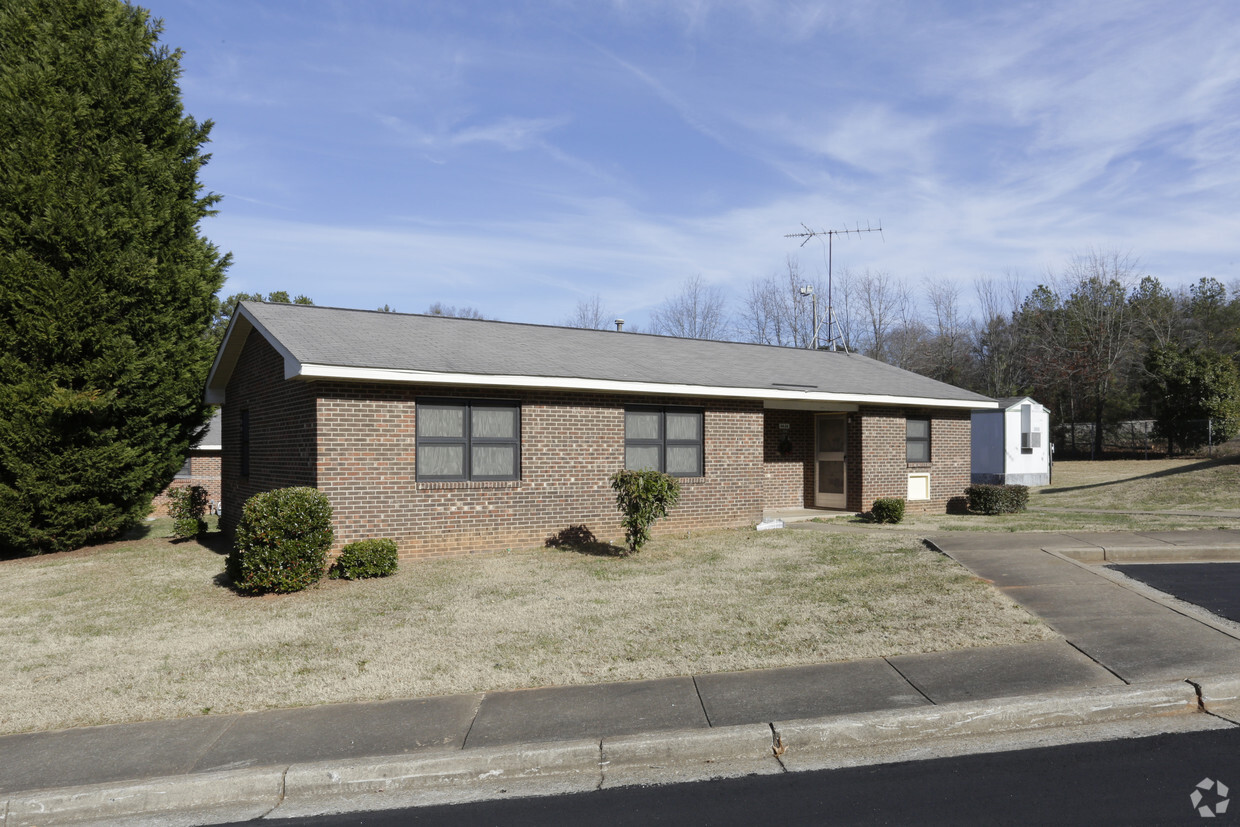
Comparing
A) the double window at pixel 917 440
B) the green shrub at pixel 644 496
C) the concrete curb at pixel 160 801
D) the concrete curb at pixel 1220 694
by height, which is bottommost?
the concrete curb at pixel 160 801

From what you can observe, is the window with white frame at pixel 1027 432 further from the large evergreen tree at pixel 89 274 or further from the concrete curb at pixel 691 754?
the concrete curb at pixel 691 754

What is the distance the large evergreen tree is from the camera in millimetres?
13633

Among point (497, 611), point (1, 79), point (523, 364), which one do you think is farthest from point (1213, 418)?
point (1, 79)

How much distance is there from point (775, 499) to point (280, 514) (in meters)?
12.1

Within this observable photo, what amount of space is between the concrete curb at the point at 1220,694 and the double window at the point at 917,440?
43.7ft

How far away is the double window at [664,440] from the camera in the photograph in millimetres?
14555

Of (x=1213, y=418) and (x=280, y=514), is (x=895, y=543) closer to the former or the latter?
A: (x=280, y=514)

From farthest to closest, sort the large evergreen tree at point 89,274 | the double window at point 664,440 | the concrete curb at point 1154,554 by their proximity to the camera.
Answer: the double window at point 664,440, the large evergreen tree at point 89,274, the concrete curb at point 1154,554

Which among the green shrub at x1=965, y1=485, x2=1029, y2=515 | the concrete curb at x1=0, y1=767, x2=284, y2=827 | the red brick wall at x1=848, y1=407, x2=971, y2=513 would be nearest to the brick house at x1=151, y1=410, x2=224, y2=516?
the red brick wall at x1=848, y1=407, x2=971, y2=513

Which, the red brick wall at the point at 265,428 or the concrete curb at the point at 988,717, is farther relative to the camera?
the red brick wall at the point at 265,428

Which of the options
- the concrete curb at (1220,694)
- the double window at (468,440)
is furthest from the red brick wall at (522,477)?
the concrete curb at (1220,694)

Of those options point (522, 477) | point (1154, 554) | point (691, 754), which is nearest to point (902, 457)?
point (1154, 554)

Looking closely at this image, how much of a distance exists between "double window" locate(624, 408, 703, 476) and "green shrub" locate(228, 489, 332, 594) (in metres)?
5.75

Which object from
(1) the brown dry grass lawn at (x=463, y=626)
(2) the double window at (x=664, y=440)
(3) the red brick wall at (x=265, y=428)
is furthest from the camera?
(2) the double window at (x=664, y=440)
